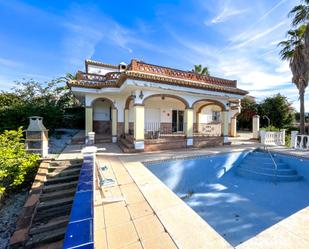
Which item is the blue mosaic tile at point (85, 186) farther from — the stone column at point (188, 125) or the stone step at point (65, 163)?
the stone column at point (188, 125)

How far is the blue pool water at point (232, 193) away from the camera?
16.1 ft

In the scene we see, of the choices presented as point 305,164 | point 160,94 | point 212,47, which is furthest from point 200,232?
point 212,47

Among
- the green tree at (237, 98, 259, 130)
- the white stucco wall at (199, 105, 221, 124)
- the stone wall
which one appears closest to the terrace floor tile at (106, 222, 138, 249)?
the stone wall

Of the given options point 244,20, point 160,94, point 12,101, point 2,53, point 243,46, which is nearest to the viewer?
point 244,20

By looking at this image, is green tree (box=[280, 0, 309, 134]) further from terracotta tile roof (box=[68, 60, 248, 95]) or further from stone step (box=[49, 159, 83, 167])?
stone step (box=[49, 159, 83, 167])

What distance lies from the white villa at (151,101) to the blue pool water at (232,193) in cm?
291

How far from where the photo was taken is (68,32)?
10992 mm

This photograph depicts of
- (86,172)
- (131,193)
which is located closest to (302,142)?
(131,193)

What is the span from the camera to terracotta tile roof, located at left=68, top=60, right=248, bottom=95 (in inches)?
373

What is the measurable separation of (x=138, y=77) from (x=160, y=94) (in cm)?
208

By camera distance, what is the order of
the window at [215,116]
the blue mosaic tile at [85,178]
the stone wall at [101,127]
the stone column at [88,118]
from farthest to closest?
the window at [215,116] < the stone wall at [101,127] < the stone column at [88,118] < the blue mosaic tile at [85,178]

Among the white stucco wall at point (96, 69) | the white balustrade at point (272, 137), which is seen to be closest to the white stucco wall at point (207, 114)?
the white balustrade at point (272, 137)

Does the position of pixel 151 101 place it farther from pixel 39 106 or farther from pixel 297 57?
pixel 297 57

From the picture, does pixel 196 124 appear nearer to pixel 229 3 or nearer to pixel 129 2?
pixel 229 3
